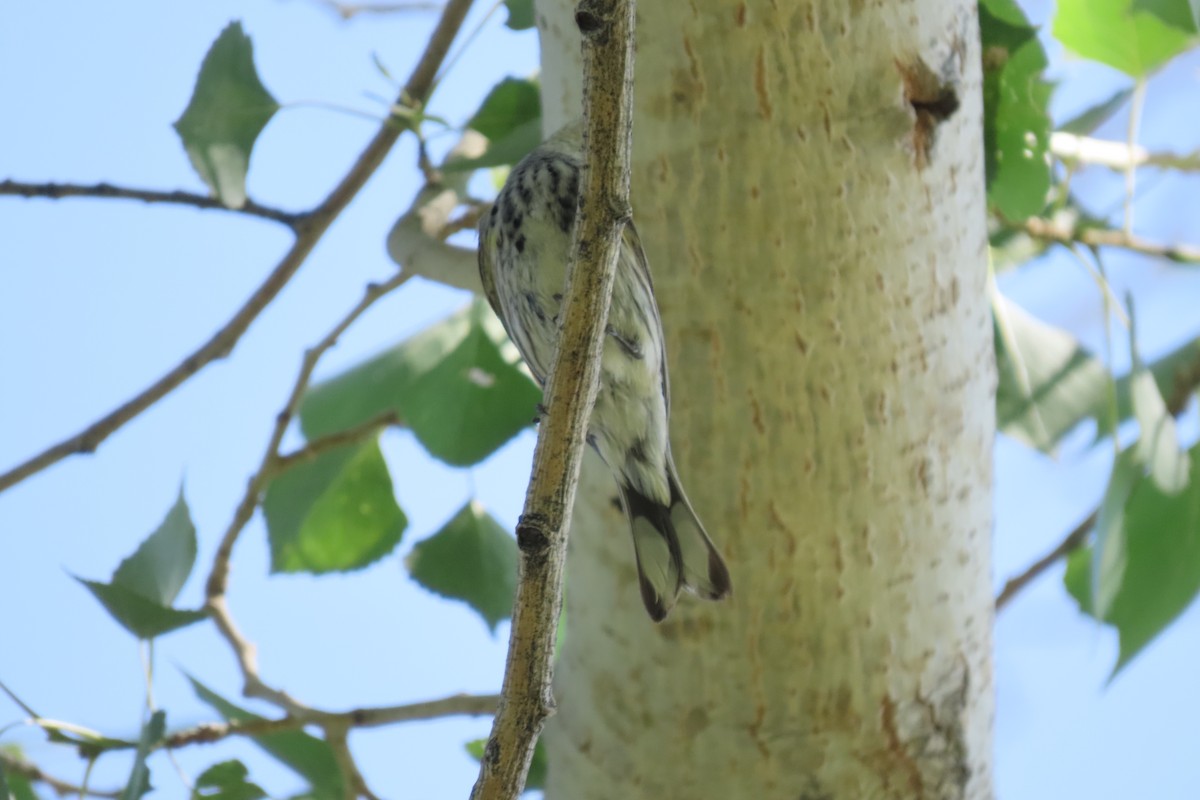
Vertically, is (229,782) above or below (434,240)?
below

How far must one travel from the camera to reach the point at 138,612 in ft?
4.87

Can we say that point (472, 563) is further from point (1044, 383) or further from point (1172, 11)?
point (1172, 11)

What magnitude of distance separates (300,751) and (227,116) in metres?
0.87

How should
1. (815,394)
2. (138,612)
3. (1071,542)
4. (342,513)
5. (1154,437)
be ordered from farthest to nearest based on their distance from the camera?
1. (342,513)
2. (1071,542)
3. (1154,437)
4. (138,612)
5. (815,394)

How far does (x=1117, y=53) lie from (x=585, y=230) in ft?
3.79

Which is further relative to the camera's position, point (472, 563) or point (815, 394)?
point (472, 563)

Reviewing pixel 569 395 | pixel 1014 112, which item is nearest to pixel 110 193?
pixel 569 395

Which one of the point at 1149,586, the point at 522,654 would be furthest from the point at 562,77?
the point at 1149,586

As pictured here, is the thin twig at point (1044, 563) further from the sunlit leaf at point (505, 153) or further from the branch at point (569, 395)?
the branch at point (569, 395)

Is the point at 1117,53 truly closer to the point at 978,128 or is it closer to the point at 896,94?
the point at 978,128

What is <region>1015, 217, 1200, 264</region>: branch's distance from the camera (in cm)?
183

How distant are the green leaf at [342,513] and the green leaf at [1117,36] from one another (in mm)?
1256

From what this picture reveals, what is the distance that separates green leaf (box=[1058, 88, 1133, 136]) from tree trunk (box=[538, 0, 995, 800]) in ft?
2.31

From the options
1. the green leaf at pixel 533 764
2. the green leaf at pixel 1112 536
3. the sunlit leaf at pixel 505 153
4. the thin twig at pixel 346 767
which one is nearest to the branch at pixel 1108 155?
the green leaf at pixel 1112 536
